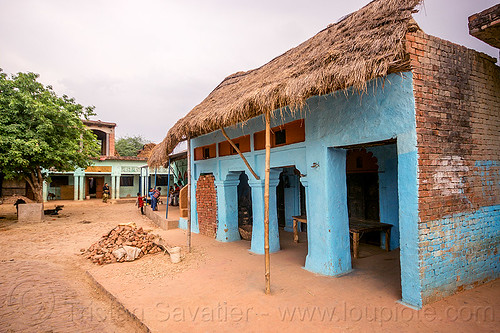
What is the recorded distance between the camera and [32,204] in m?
12.7

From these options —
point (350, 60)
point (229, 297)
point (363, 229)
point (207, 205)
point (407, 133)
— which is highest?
point (350, 60)

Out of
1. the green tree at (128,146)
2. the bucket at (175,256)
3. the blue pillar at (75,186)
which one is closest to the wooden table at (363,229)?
the bucket at (175,256)

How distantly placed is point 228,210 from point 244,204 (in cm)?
223

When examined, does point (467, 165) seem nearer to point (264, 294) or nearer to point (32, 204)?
point (264, 294)

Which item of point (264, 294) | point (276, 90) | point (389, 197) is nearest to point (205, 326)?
point (264, 294)

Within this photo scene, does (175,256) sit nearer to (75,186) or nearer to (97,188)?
(75,186)

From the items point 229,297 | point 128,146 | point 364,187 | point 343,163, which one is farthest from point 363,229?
point 128,146

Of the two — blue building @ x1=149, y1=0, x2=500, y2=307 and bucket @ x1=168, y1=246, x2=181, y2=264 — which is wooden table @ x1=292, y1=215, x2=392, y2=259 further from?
bucket @ x1=168, y1=246, x2=181, y2=264

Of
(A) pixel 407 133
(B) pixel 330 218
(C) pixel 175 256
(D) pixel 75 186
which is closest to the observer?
(A) pixel 407 133

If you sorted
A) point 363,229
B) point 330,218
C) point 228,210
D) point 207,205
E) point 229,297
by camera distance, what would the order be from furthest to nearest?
point 207,205 → point 228,210 → point 363,229 → point 330,218 → point 229,297

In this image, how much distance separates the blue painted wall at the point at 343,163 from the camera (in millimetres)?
3832

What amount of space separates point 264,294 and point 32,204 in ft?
42.2

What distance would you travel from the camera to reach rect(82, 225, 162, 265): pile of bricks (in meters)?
6.76

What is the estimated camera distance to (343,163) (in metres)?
5.36
